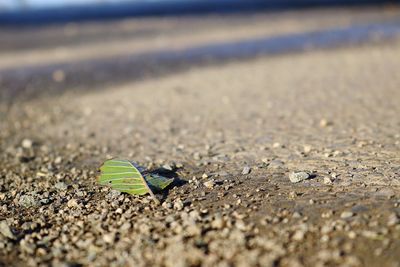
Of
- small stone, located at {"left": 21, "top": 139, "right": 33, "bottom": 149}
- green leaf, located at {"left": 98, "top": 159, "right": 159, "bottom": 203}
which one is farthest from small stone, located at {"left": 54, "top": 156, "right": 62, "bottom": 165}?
green leaf, located at {"left": 98, "top": 159, "right": 159, "bottom": 203}

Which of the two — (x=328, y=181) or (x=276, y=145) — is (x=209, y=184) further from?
(x=276, y=145)

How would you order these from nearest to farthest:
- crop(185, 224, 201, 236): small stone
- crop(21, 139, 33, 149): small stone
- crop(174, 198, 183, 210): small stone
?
crop(185, 224, 201, 236): small stone → crop(174, 198, 183, 210): small stone → crop(21, 139, 33, 149): small stone

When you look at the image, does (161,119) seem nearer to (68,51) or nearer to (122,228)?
(122,228)

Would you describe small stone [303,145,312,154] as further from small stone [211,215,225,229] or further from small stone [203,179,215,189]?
small stone [211,215,225,229]

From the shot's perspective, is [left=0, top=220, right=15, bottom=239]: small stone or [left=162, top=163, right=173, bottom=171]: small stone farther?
[left=162, top=163, right=173, bottom=171]: small stone

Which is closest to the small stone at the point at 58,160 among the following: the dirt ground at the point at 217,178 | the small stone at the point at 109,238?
the dirt ground at the point at 217,178

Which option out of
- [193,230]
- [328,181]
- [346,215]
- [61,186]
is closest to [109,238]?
[193,230]

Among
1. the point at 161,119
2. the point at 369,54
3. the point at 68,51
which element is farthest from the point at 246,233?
the point at 68,51
